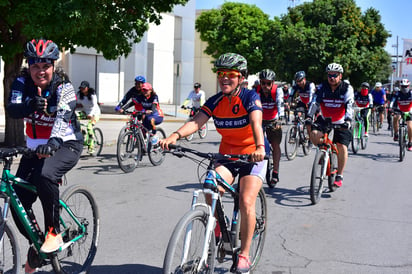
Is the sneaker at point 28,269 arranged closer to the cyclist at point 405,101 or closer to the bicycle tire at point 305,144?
the bicycle tire at point 305,144

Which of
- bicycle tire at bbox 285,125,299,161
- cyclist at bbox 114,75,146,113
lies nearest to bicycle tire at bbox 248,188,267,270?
cyclist at bbox 114,75,146,113

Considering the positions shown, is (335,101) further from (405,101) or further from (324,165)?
(405,101)

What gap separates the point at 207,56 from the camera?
183ft

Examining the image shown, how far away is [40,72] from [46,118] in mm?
377

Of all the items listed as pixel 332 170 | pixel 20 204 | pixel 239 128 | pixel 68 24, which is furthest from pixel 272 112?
pixel 20 204

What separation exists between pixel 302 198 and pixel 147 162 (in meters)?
4.38

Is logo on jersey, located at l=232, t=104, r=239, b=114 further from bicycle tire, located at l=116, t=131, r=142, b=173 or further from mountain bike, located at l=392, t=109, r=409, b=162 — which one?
mountain bike, located at l=392, t=109, r=409, b=162

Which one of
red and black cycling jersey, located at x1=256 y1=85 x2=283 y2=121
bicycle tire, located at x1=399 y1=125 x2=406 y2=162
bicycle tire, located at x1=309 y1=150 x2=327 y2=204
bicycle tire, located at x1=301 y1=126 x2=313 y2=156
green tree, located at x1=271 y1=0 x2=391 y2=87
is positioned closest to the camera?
bicycle tire, located at x1=309 y1=150 x2=327 y2=204

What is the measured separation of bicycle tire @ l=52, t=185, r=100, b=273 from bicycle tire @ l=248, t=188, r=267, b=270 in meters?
1.41

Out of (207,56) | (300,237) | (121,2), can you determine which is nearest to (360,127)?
(121,2)

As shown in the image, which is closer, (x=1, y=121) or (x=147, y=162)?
(x=147, y=162)

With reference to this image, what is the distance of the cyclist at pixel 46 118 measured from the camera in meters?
4.04

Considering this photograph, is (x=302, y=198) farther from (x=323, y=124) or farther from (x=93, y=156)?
(x=93, y=156)

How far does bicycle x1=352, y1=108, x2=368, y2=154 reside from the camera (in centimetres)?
1442
